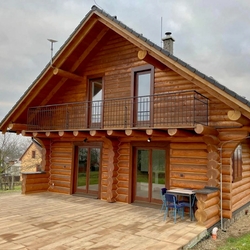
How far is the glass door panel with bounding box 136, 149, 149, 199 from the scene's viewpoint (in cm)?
844

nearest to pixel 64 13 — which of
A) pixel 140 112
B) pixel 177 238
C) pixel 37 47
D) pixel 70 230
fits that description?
pixel 37 47

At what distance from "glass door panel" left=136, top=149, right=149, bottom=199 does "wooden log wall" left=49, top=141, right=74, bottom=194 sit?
315cm

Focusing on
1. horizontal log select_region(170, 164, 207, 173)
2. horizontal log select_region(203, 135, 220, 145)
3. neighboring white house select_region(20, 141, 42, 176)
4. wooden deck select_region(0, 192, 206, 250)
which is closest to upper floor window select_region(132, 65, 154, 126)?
horizontal log select_region(170, 164, 207, 173)

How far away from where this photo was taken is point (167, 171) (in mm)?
7957

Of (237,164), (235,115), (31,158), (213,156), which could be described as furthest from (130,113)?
(31,158)

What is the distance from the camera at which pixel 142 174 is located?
8570mm

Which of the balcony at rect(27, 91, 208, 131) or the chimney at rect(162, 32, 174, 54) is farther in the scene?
the chimney at rect(162, 32, 174, 54)

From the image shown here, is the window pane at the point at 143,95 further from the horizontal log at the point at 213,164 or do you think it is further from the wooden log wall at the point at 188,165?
the horizontal log at the point at 213,164

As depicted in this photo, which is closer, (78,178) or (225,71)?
(78,178)

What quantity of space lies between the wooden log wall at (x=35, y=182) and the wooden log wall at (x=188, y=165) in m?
5.85

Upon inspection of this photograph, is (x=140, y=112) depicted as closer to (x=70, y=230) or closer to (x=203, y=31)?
(x=70, y=230)

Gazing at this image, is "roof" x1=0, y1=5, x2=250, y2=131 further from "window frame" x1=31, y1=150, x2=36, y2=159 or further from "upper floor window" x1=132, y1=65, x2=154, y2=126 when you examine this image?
"window frame" x1=31, y1=150, x2=36, y2=159

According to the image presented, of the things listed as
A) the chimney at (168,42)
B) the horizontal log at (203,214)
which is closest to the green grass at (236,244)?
the horizontal log at (203,214)

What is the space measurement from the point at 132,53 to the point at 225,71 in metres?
18.9
